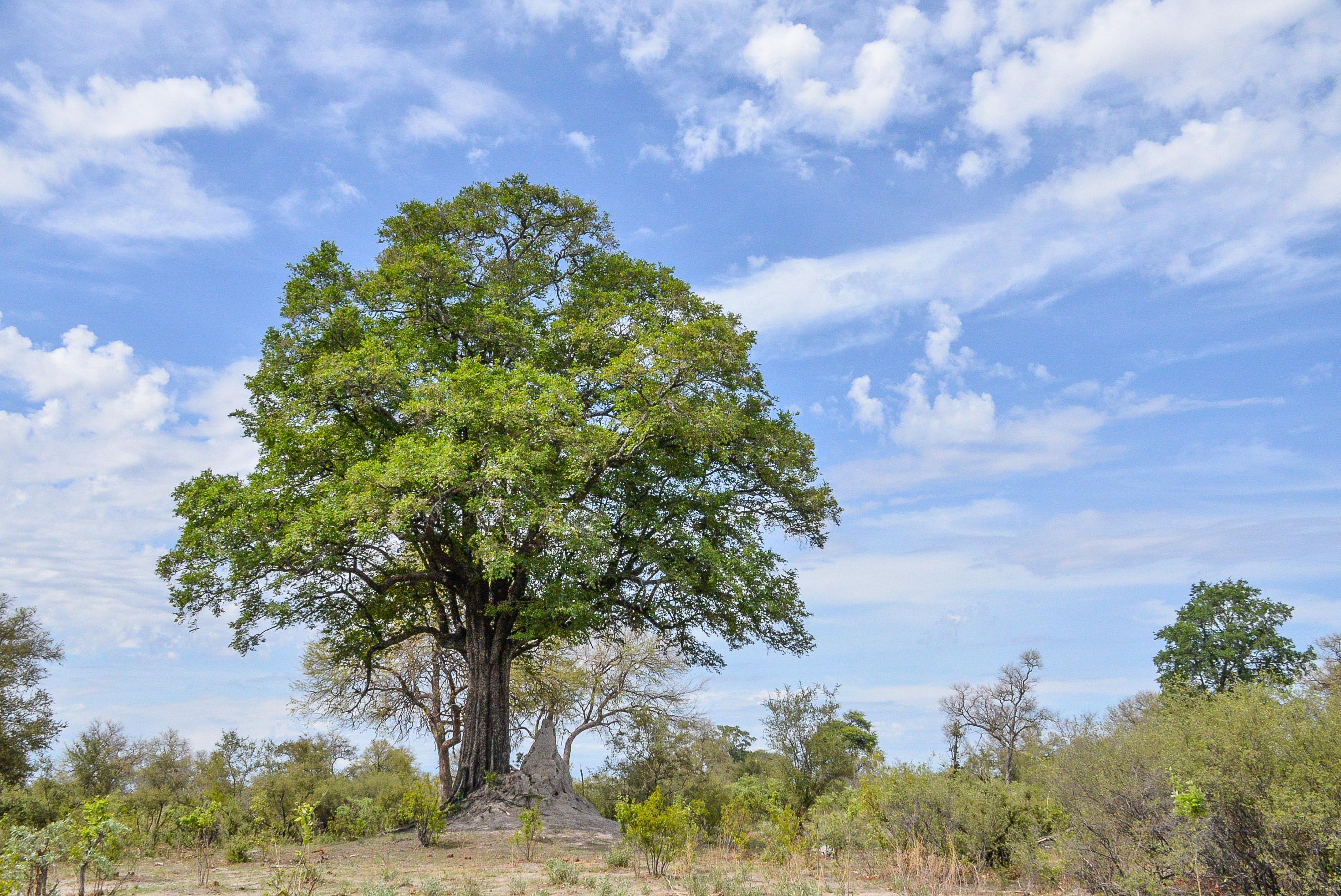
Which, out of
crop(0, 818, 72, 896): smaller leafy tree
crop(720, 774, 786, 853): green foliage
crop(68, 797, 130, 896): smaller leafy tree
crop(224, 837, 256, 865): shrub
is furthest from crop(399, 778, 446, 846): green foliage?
crop(0, 818, 72, 896): smaller leafy tree

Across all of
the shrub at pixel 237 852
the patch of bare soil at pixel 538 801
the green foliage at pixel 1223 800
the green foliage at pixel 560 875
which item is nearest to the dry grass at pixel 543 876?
the green foliage at pixel 560 875

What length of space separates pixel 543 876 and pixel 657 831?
1592mm

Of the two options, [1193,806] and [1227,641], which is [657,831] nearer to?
[1193,806]

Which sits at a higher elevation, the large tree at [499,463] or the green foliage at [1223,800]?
the large tree at [499,463]

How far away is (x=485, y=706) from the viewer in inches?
723

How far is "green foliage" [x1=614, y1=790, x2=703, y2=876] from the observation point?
11.0 metres

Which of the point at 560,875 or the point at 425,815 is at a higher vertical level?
the point at 425,815

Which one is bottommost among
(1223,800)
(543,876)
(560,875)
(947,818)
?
(543,876)

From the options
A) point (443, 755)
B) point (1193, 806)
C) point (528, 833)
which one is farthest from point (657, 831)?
point (443, 755)

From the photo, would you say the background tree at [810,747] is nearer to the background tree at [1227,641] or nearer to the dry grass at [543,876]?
the dry grass at [543,876]

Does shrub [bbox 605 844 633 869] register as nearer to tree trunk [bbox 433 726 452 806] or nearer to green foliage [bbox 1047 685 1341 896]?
green foliage [bbox 1047 685 1341 896]

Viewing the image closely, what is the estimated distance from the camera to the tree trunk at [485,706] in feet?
59.1

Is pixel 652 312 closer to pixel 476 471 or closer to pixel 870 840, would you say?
pixel 476 471

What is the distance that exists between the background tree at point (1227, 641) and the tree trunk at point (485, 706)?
3024cm
